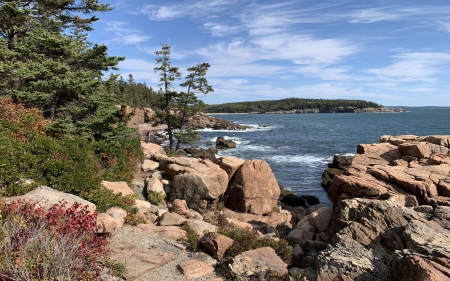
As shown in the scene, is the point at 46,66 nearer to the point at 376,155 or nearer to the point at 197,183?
the point at 197,183

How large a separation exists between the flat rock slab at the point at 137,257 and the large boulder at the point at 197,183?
6.98 meters

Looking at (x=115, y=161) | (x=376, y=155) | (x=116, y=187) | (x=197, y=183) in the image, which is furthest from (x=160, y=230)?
(x=376, y=155)

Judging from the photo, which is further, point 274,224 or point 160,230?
point 274,224

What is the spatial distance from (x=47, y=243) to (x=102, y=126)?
1138 centimetres

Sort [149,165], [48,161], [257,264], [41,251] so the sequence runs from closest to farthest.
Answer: [41,251]
[257,264]
[48,161]
[149,165]

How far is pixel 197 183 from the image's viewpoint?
16188mm

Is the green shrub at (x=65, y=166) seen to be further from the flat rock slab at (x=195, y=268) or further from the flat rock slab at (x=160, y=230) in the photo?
the flat rock slab at (x=195, y=268)

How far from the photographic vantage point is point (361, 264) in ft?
23.6

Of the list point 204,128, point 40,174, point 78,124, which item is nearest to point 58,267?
point 40,174

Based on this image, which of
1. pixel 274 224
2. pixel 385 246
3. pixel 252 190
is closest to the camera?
pixel 385 246

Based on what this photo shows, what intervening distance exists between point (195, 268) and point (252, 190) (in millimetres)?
9805

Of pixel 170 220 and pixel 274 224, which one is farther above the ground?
pixel 170 220

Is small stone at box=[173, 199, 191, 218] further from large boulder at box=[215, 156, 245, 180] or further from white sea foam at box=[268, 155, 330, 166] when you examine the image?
white sea foam at box=[268, 155, 330, 166]

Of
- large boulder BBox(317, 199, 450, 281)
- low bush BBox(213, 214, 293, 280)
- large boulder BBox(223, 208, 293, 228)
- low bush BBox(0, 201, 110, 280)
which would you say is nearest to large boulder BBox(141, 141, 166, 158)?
large boulder BBox(223, 208, 293, 228)
